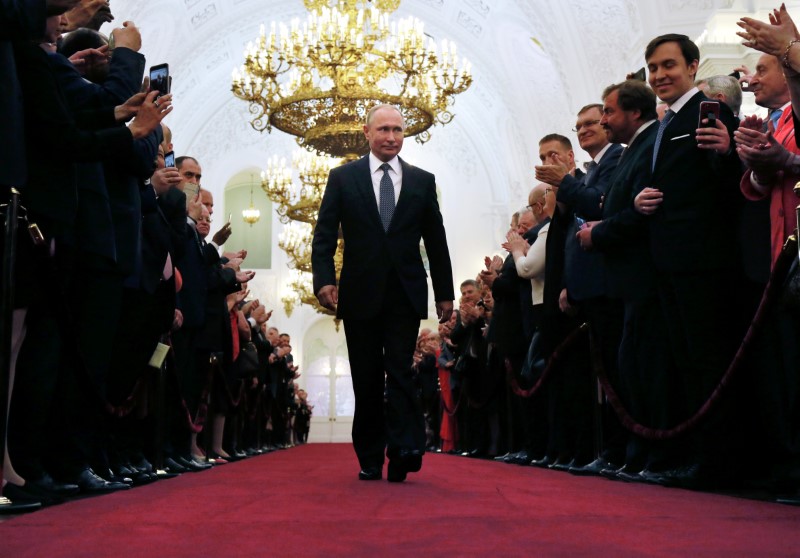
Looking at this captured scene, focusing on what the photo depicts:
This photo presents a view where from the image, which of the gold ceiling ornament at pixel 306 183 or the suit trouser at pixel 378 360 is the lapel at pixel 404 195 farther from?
the gold ceiling ornament at pixel 306 183

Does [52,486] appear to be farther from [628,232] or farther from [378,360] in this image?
[628,232]

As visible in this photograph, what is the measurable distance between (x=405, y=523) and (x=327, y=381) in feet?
82.6

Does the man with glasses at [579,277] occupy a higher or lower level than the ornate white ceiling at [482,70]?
lower

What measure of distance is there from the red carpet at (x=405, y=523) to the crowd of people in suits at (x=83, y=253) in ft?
1.06

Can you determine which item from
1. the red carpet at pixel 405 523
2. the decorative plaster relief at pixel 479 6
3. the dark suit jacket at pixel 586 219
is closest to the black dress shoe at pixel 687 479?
the red carpet at pixel 405 523

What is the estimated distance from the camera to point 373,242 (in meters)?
4.57

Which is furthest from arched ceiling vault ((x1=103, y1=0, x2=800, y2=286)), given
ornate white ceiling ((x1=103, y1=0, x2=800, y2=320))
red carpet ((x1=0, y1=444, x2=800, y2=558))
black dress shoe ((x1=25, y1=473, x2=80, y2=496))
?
black dress shoe ((x1=25, y1=473, x2=80, y2=496))

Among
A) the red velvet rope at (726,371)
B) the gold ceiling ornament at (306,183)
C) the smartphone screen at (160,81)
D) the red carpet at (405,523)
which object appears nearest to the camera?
the red carpet at (405,523)

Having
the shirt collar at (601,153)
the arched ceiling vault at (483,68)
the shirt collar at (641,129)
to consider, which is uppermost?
the arched ceiling vault at (483,68)

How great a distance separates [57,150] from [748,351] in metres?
2.43

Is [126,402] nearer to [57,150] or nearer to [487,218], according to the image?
[57,150]

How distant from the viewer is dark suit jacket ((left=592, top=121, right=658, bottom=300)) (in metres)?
4.32

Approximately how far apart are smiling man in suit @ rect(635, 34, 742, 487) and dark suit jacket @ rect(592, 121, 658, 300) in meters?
0.14

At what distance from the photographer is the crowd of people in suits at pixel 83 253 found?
2.90 metres
